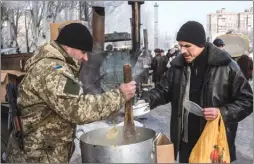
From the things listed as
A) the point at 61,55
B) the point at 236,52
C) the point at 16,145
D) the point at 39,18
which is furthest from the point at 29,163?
the point at 39,18

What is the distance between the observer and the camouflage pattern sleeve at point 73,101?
231cm

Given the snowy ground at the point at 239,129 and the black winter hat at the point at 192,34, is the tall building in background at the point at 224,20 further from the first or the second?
the black winter hat at the point at 192,34

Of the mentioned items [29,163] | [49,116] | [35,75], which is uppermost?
[35,75]

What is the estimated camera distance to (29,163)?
267 cm

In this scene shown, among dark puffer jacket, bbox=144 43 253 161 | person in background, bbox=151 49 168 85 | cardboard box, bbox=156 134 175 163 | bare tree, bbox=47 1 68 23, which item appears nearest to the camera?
cardboard box, bbox=156 134 175 163

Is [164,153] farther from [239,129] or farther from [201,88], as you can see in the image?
[239,129]

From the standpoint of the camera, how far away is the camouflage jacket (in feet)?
7.65

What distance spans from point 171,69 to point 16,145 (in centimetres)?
157

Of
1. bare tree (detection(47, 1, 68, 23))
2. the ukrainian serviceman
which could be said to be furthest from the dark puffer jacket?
bare tree (detection(47, 1, 68, 23))

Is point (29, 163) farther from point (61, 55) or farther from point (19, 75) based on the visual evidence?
point (19, 75)

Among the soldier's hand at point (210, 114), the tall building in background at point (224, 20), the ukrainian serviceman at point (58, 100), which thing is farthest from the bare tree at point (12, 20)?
the tall building in background at point (224, 20)

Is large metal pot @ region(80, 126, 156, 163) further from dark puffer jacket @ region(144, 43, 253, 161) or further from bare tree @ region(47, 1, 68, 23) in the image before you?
bare tree @ region(47, 1, 68, 23)

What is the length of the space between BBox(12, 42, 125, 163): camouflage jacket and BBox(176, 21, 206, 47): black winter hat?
0.91 meters

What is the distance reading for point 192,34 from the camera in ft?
9.92
